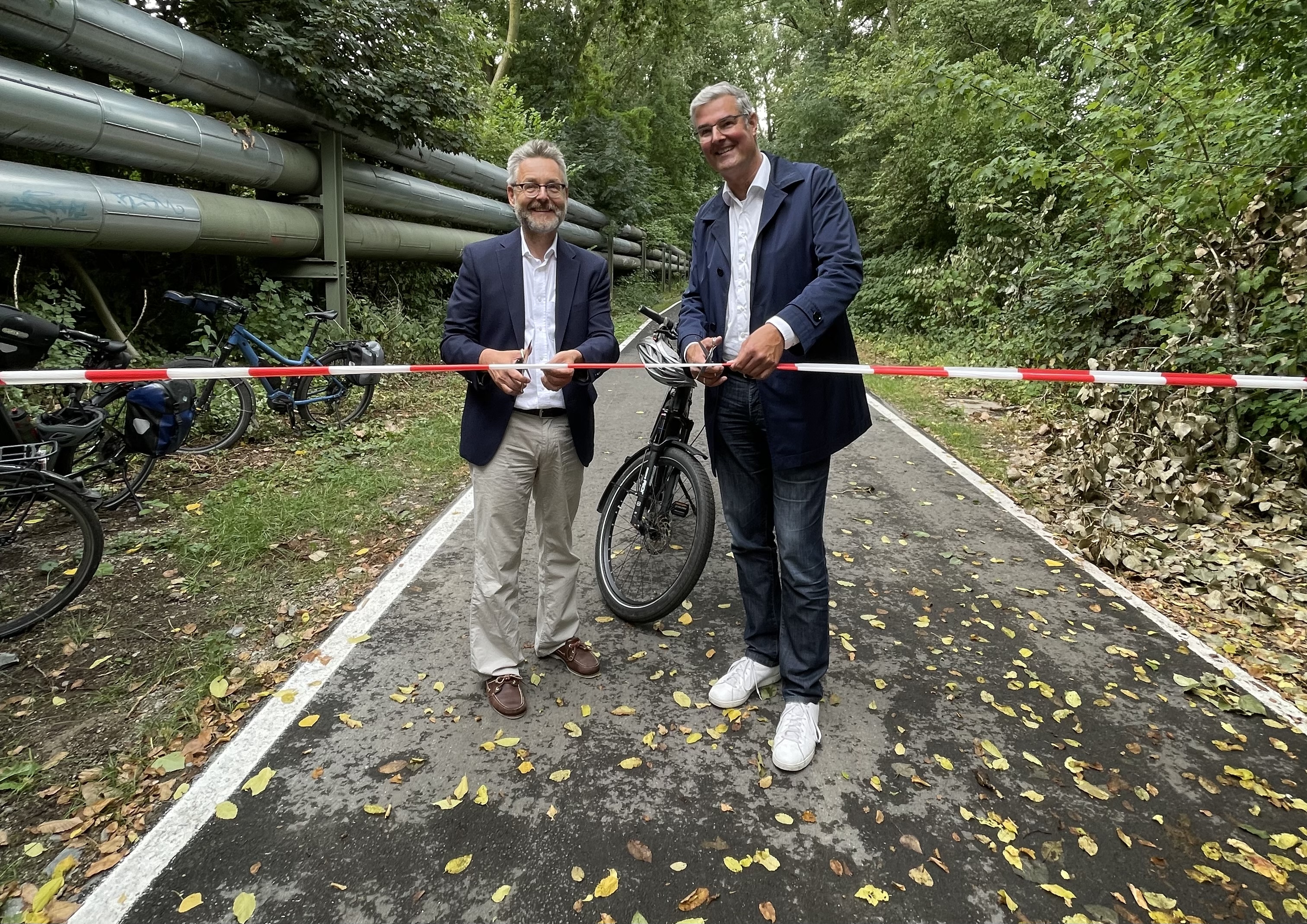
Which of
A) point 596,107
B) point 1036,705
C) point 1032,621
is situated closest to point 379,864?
point 1036,705

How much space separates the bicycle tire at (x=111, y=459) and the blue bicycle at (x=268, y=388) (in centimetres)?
99

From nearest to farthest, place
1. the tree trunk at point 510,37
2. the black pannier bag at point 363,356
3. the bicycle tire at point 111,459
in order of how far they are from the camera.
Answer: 1. the bicycle tire at point 111,459
2. the black pannier bag at point 363,356
3. the tree trunk at point 510,37

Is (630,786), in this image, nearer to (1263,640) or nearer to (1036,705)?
(1036,705)

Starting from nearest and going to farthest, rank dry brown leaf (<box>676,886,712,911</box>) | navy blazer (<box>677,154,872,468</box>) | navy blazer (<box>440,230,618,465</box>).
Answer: dry brown leaf (<box>676,886,712,911</box>), navy blazer (<box>677,154,872,468</box>), navy blazer (<box>440,230,618,465</box>)

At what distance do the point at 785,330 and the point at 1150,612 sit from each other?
9.56ft

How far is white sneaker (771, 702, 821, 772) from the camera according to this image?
2662mm

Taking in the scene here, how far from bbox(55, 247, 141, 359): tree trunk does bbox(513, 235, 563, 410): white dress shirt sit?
5792 mm

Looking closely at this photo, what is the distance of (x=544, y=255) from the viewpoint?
9.89 ft

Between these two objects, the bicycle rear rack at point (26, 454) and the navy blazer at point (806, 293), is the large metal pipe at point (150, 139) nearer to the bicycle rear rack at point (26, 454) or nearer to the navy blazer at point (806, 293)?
the bicycle rear rack at point (26, 454)

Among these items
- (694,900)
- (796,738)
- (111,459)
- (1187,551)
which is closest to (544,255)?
(796,738)

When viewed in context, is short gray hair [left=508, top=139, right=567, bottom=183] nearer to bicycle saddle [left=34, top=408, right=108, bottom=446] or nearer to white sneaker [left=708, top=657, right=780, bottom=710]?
white sneaker [left=708, top=657, right=780, bottom=710]

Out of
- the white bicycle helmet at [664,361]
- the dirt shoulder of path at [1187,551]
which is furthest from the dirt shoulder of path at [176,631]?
the dirt shoulder of path at [1187,551]

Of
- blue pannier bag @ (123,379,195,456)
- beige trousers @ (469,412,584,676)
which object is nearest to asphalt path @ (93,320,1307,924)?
beige trousers @ (469,412,584,676)

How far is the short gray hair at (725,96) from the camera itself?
2.58 meters
